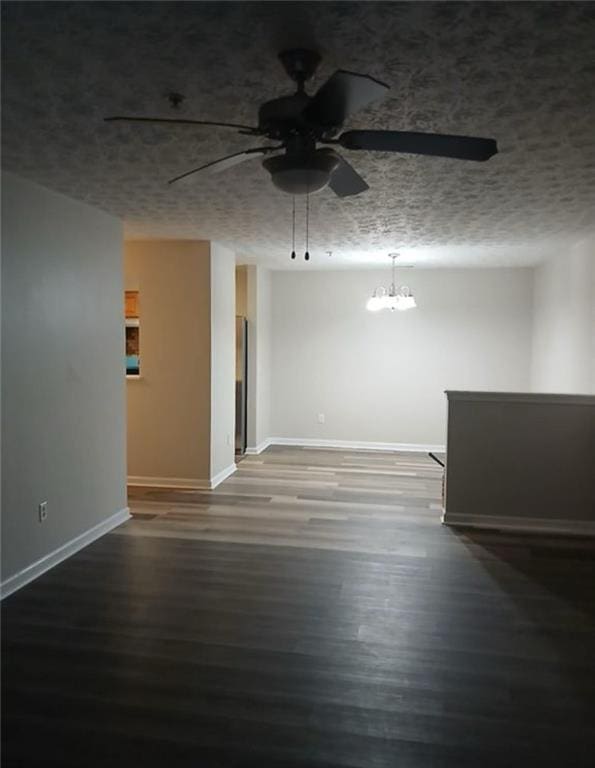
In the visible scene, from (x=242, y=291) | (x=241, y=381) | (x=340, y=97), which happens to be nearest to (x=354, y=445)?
(x=241, y=381)

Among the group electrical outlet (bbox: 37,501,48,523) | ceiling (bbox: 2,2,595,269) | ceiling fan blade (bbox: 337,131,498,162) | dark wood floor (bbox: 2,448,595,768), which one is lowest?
dark wood floor (bbox: 2,448,595,768)

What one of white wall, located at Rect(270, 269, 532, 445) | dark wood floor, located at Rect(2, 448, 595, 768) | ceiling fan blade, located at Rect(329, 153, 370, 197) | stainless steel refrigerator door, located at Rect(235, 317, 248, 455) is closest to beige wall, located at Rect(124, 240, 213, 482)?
dark wood floor, located at Rect(2, 448, 595, 768)

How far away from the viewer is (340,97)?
5.90ft

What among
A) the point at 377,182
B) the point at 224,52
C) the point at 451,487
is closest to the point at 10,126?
the point at 224,52

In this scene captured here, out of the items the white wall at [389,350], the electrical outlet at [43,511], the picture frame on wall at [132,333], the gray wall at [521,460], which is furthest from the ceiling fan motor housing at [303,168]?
the white wall at [389,350]

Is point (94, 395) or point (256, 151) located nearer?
point (256, 151)

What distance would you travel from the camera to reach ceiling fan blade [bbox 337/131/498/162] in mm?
1976

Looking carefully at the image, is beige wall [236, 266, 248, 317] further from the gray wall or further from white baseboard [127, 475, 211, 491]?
the gray wall

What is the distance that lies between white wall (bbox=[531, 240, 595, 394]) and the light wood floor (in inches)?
66.4

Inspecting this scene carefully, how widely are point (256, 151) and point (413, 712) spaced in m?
2.27

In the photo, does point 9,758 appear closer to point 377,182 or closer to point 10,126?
point 10,126

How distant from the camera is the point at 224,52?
6.43 ft

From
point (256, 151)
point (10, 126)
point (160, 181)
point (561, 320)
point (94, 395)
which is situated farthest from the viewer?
point (561, 320)

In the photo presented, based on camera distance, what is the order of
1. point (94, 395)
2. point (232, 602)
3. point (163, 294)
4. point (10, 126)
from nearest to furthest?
point (10, 126) < point (232, 602) < point (94, 395) < point (163, 294)
